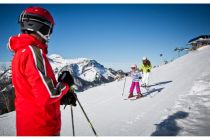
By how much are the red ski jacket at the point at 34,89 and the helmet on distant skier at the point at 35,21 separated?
0.49 ft

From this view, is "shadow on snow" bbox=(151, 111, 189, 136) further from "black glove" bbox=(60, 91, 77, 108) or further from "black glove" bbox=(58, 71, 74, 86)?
"black glove" bbox=(58, 71, 74, 86)

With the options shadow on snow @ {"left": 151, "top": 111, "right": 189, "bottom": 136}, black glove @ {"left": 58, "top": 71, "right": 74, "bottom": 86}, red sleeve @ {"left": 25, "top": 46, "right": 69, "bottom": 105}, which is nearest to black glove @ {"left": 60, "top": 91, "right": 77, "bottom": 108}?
black glove @ {"left": 58, "top": 71, "right": 74, "bottom": 86}

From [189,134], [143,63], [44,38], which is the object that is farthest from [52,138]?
[143,63]

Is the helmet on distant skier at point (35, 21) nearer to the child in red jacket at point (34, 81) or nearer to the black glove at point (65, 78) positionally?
the child in red jacket at point (34, 81)

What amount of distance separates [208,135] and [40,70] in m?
4.93

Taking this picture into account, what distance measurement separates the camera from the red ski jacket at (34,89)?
7.61ft

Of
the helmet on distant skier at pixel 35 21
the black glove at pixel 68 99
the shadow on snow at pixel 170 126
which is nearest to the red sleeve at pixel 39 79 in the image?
the helmet on distant skier at pixel 35 21

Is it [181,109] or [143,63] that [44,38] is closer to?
[181,109]

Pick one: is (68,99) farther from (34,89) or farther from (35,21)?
(35,21)

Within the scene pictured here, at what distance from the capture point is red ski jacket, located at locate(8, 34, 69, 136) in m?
2.32

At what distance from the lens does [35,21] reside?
273 cm

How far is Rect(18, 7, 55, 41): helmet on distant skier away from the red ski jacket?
0.15 meters

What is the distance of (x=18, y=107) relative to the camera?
8.56 ft

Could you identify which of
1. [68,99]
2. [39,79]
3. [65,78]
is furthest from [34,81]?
[68,99]
